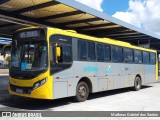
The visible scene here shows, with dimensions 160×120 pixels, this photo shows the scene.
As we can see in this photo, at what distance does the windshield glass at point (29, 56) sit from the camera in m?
9.61

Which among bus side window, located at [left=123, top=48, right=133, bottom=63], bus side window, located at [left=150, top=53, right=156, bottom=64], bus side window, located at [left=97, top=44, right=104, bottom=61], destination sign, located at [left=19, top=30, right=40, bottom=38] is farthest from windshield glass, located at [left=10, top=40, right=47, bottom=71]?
bus side window, located at [left=150, top=53, right=156, bottom=64]

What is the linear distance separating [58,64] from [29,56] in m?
1.14

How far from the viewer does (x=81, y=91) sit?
37.4 feet

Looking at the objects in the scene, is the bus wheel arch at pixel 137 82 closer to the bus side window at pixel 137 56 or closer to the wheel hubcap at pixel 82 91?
the bus side window at pixel 137 56

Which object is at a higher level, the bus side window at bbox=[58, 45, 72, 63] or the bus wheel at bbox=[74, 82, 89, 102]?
the bus side window at bbox=[58, 45, 72, 63]

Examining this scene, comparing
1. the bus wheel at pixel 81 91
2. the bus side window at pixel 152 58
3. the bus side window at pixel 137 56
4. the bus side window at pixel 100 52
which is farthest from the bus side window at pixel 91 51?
the bus side window at pixel 152 58

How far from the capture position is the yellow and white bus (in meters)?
9.55

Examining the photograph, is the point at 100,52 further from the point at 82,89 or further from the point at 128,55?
the point at 128,55

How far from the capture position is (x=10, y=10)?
13.9 m

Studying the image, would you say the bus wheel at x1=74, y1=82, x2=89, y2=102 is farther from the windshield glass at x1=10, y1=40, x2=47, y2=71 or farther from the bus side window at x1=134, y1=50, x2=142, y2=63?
the bus side window at x1=134, y1=50, x2=142, y2=63

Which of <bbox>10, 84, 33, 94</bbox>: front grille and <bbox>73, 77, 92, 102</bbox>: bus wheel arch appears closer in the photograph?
<bbox>10, 84, 33, 94</bbox>: front grille

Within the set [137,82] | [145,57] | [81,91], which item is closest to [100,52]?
[81,91]

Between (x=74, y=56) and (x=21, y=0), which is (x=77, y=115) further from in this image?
(x=21, y=0)

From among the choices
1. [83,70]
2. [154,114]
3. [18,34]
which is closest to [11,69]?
[18,34]
